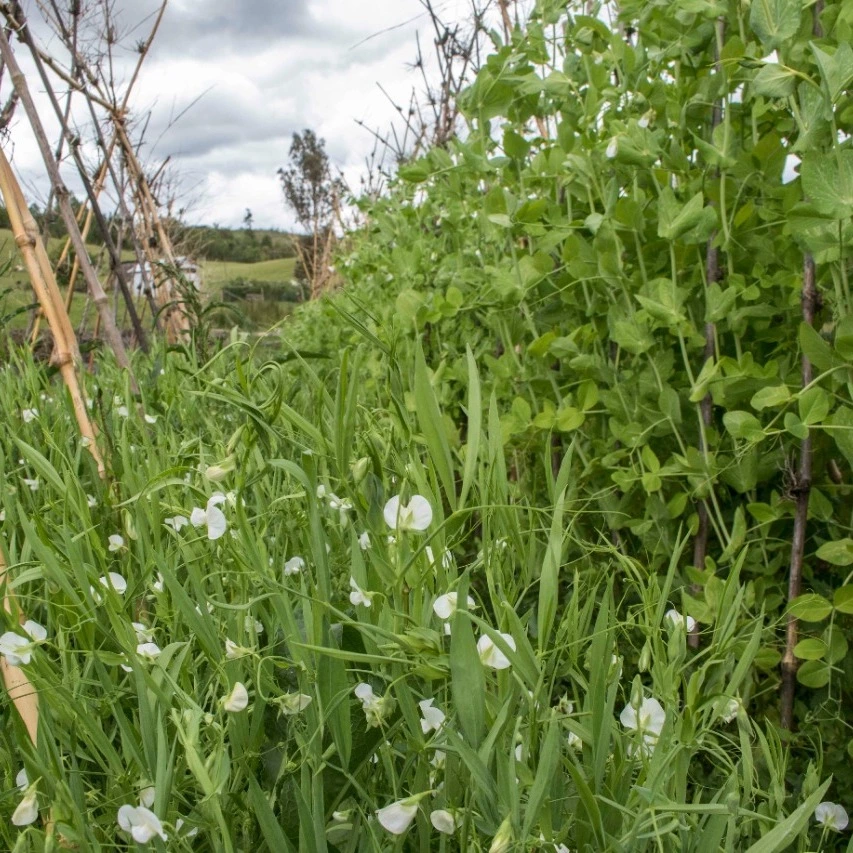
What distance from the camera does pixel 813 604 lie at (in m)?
1.25

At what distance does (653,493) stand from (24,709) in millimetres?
1068

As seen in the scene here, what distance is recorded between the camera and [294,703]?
33.5 inches

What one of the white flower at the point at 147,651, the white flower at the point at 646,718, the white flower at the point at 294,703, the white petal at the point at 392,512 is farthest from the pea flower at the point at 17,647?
the white flower at the point at 646,718

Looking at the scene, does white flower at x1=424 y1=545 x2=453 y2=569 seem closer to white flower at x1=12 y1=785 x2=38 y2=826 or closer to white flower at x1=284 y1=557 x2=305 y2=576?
white flower at x1=284 y1=557 x2=305 y2=576

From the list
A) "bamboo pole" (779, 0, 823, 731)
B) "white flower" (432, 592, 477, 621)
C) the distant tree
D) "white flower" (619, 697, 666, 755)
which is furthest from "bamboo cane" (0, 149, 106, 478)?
the distant tree

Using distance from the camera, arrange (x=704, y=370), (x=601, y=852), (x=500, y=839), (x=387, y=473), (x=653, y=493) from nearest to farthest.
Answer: (x=500, y=839), (x=601, y=852), (x=387, y=473), (x=704, y=370), (x=653, y=493)

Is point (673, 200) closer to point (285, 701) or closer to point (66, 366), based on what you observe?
point (285, 701)

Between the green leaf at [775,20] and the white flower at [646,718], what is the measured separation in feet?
2.87

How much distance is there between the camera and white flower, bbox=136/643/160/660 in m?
0.96

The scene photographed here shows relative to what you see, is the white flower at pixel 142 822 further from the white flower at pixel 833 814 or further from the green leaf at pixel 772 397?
the green leaf at pixel 772 397

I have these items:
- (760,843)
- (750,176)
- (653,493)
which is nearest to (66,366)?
(653,493)

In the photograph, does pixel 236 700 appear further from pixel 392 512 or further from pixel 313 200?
pixel 313 200

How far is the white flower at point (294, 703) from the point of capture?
0.84 meters

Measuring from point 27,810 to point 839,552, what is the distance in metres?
1.11
